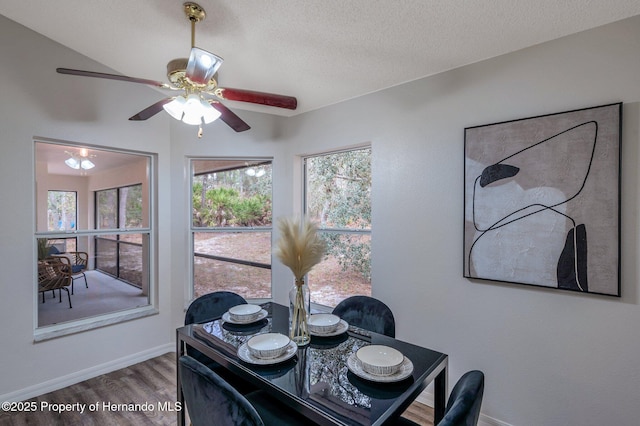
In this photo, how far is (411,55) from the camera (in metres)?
2.13

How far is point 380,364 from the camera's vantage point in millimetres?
1338

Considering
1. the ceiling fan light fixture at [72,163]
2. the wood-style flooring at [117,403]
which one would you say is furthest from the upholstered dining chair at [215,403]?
the ceiling fan light fixture at [72,163]

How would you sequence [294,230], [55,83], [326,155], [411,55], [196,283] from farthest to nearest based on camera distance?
[196,283] < [326,155] < [55,83] < [411,55] < [294,230]

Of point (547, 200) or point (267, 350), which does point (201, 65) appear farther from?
point (547, 200)

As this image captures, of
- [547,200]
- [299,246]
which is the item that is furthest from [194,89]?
[547,200]

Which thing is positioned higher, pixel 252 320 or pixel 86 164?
pixel 86 164

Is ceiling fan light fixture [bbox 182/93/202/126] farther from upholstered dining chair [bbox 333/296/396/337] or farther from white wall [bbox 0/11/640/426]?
upholstered dining chair [bbox 333/296/396/337]

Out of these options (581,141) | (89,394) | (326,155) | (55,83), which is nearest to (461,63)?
(581,141)

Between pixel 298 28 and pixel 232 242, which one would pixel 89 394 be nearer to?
pixel 232 242

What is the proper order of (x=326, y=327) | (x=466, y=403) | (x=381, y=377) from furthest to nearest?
(x=326, y=327)
(x=381, y=377)
(x=466, y=403)

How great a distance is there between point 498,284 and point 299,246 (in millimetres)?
1403

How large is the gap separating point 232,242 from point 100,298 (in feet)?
4.34

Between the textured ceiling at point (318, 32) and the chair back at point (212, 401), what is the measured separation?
193 centimetres

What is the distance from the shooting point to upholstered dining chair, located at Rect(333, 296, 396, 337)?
1.98 m
